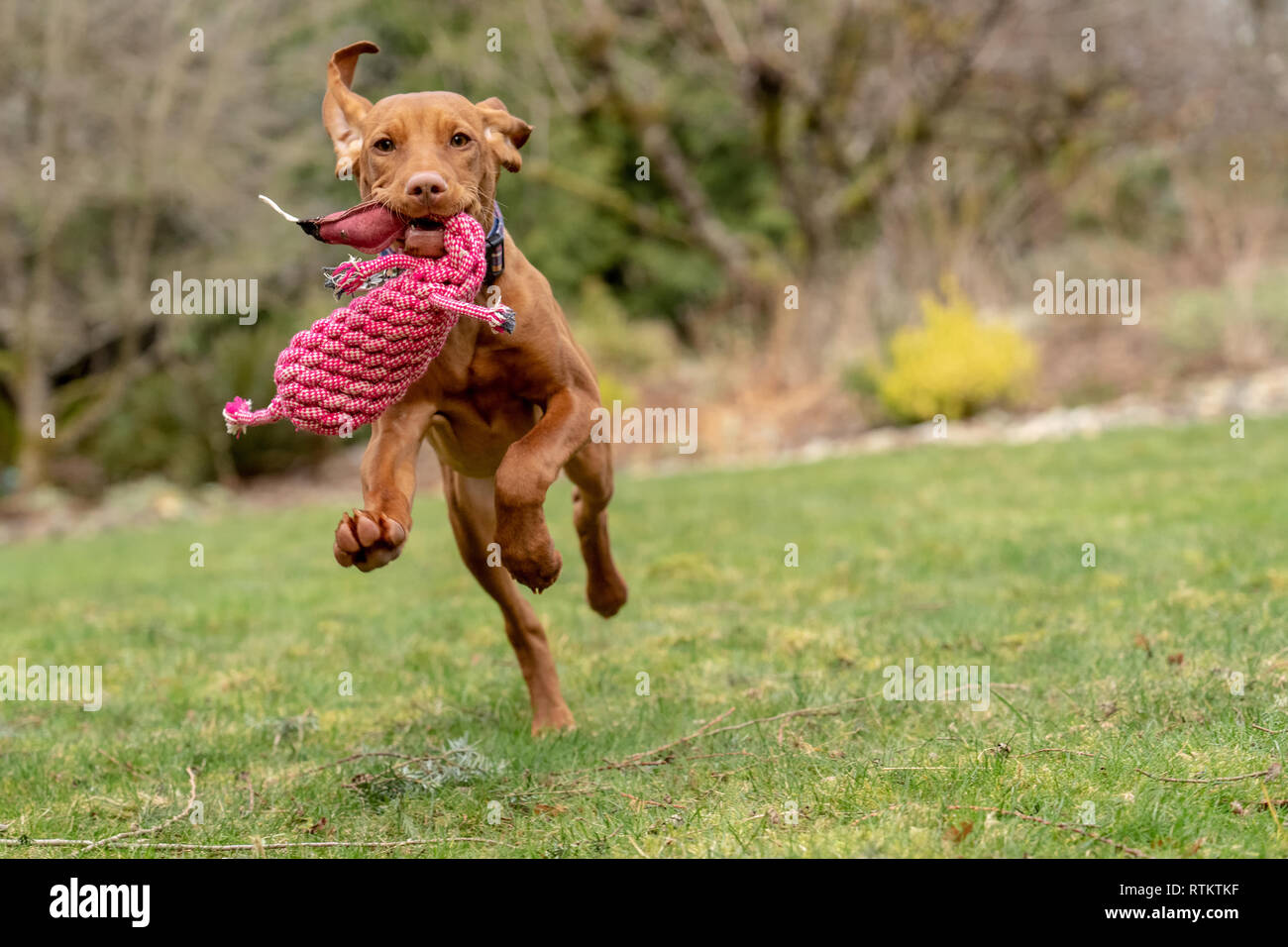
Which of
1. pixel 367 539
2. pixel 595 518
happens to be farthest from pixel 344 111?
pixel 595 518

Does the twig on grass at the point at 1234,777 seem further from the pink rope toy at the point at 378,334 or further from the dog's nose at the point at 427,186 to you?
the dog's nose at the point at 427,186

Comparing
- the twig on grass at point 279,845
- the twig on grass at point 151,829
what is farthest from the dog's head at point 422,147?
the twig on grass at point 151,829

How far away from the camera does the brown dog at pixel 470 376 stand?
3229 mm

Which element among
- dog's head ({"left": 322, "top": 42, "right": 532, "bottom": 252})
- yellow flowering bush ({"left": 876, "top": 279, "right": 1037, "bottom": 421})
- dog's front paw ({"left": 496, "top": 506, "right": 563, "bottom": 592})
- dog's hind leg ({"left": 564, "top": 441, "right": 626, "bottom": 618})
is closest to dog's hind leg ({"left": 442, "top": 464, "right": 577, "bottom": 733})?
dog's hind leg ({"left": 564, "top": 441, "right": 626, "bottom": 618})

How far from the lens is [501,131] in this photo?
11.8ft

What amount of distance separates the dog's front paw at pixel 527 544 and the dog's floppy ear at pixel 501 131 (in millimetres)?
980

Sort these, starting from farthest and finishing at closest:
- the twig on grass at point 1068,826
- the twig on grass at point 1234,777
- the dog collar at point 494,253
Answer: the dog collar at point 494,253 < the twig on grass at point 1234,777 < the twig on grass at point 1068,826

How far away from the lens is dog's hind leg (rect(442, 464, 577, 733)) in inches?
161

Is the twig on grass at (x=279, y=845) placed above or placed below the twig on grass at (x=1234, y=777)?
below

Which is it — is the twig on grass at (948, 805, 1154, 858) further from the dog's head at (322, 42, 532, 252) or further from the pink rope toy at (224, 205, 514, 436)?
the dog's head at (322, 42, 532, 252)

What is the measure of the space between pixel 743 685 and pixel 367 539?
2.06 m

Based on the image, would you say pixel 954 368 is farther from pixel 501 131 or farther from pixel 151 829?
pixel 151 829
